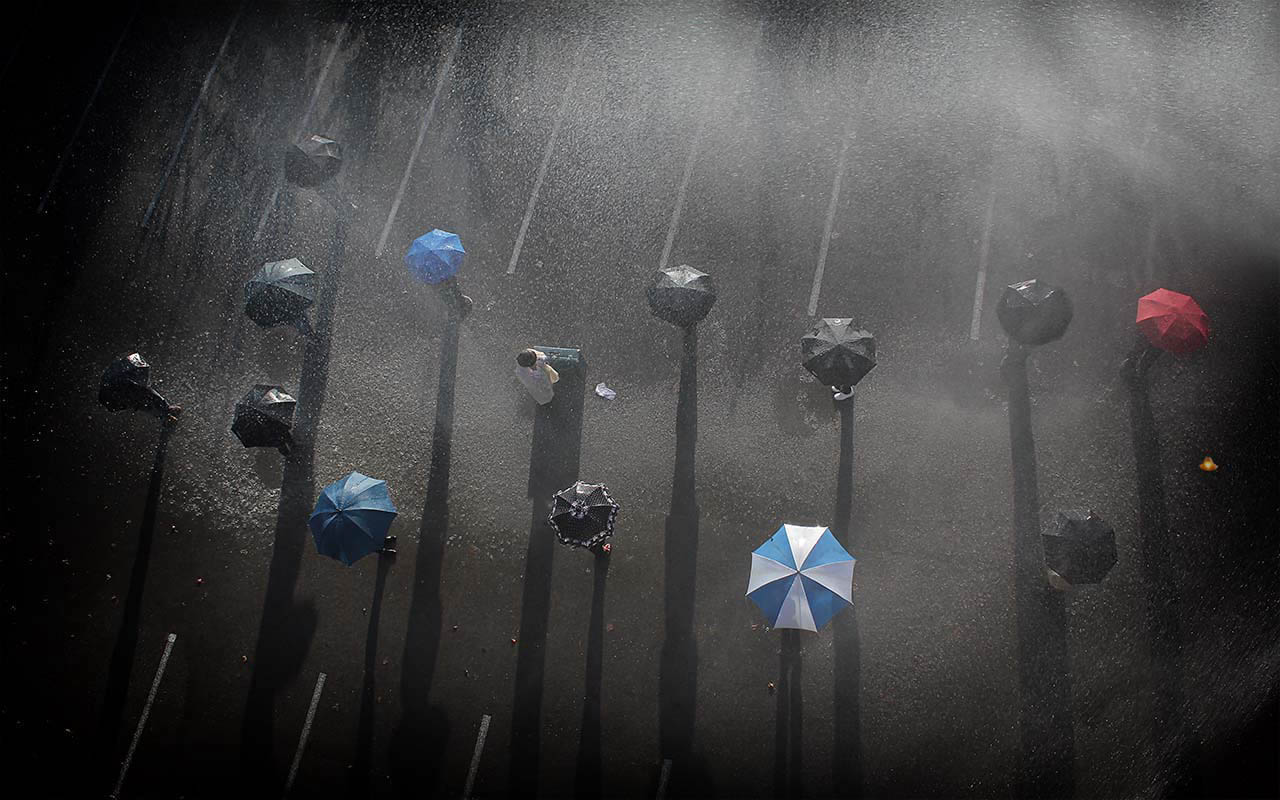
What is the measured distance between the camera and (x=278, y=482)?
10164 millimetres

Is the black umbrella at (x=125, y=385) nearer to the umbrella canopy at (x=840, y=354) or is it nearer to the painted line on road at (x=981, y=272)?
the umbrella canopy at (x=840, y=354)

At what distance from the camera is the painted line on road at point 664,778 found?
875cm

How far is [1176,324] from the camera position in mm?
8820

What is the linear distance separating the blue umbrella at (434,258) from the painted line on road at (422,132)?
1.85m

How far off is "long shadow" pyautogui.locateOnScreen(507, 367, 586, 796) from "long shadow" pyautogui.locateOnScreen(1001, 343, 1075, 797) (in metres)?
5.99

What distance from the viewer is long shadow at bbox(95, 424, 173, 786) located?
922 centimetres

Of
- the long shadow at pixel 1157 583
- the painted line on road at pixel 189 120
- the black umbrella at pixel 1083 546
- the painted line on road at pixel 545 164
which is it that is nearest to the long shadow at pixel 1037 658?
the black umbrella at pixel 1083 546

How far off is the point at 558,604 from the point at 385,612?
2.35m

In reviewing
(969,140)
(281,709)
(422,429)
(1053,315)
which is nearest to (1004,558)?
(1053,315)

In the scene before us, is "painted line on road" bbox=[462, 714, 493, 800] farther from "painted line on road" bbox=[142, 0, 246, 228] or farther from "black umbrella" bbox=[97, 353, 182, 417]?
"painted line on road" bbox=[142, 0, 246, 228]

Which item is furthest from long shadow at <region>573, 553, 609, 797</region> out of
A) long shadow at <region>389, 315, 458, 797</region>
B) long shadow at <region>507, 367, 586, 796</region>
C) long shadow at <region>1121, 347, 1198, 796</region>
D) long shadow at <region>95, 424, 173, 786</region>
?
long shadow at <region>1121, 347, 1198, 796</region>

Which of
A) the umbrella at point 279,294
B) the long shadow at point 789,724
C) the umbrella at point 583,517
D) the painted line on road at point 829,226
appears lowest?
the long shadow at point 789,724

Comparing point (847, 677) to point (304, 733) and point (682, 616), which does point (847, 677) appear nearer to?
point (682, 616)

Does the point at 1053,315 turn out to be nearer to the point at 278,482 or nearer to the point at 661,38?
the point at 661,38
